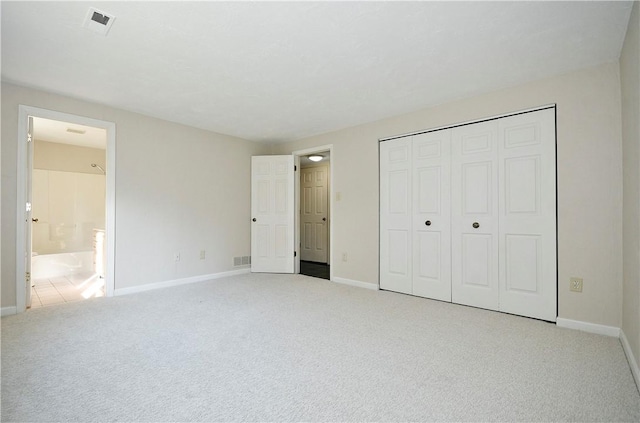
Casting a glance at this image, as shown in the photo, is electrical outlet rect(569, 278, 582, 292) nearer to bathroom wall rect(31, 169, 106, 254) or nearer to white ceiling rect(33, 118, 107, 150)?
white ceiling rect(33, 118, 107, 150)

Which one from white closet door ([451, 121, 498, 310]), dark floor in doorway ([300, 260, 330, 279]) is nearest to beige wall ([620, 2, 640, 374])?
white closet door ([451, 121, 498, 310])

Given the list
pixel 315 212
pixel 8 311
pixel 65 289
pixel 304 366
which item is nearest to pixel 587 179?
pixel 304 366

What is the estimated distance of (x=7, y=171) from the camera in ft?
9.84

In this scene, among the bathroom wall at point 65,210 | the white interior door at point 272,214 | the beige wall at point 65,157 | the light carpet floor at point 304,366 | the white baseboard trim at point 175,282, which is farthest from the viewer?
the bathroom wall at point 65,210

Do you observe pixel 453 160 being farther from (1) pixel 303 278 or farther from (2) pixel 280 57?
(1) pixel 303 278

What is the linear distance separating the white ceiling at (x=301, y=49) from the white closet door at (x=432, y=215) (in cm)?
53

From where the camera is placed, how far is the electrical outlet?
8.67 ft

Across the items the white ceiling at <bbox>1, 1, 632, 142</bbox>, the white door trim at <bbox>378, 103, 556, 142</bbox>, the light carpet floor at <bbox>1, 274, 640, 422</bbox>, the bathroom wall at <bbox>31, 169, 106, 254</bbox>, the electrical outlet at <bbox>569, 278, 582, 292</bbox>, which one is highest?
the white ceiling at <bbox>1, 1, 632, 142</bbox>

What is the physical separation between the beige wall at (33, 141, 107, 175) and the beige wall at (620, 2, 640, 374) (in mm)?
7461

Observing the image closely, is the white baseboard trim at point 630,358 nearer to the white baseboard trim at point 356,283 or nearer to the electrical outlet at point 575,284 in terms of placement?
the electrical outlet at point 575,284

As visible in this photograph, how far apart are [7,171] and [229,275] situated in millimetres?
2823

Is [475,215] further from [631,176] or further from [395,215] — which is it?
[631,176]

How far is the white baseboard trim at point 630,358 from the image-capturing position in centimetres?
178

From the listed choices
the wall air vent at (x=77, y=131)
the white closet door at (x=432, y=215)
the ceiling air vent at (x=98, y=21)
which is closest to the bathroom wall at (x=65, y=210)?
the wall air vent at (x=77, y=131)
